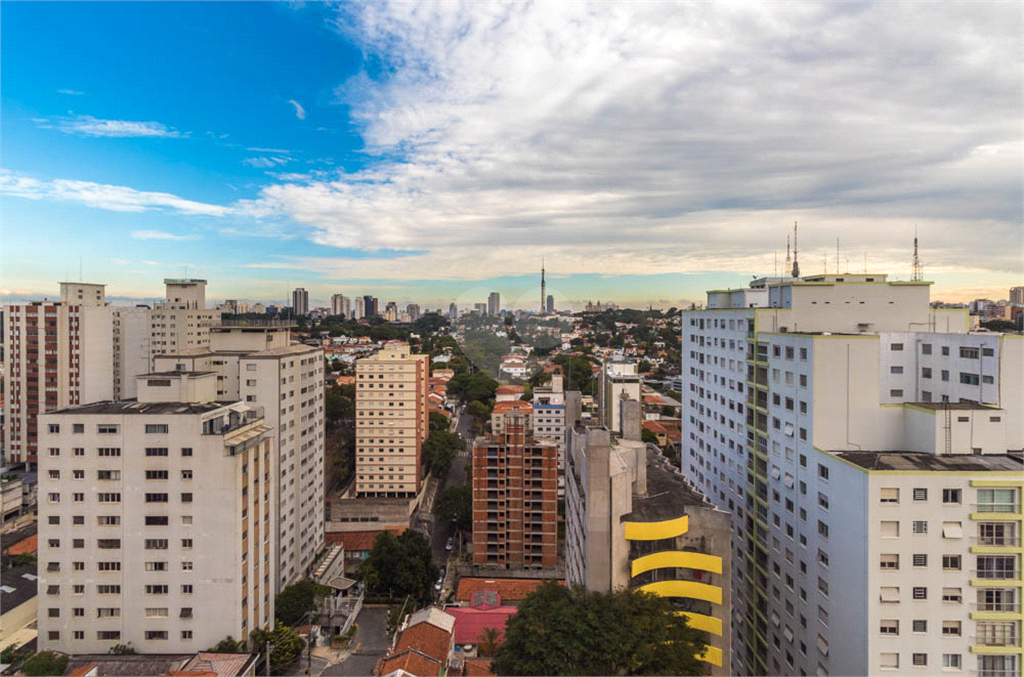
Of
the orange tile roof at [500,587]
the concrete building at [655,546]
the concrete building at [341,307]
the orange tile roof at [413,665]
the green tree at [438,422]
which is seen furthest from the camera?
the concrete building at [341,307]

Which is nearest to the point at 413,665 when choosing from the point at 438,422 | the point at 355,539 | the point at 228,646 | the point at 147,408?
the point at 228,646

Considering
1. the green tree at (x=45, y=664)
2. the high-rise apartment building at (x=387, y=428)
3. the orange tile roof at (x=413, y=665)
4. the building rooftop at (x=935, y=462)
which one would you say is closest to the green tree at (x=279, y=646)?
the orange tile roof at (x=413, y=665)

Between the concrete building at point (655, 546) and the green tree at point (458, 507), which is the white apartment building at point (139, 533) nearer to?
the concrete building at point (655, 546)

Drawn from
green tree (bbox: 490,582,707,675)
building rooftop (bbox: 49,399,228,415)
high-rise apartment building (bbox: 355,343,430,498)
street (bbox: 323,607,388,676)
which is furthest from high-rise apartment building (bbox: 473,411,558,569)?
green tree (bbox: 490,582,707,675)

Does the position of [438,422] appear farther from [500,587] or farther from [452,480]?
[500,587]

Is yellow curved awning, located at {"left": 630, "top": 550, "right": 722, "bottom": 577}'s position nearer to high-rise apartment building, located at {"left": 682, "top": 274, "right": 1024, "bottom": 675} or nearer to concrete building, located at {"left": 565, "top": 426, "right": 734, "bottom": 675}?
concrete building, located at {"left": 565, "top": 426, "right": 734, "bottom": 675}

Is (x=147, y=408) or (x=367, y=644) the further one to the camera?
(x=367, y=644)
